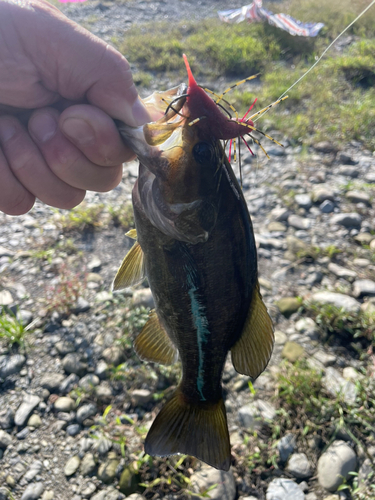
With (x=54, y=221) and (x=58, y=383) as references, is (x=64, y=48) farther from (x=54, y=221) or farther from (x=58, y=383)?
(x=54, y=221)

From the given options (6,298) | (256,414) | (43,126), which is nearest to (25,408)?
(6,298)

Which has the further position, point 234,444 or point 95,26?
point 95,26

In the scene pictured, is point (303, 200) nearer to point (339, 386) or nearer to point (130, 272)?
point (339, 386)

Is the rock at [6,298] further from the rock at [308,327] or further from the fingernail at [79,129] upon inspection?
the rock at [308,327]

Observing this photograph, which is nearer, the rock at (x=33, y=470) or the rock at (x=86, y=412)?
the rock at (x=33, y=470)

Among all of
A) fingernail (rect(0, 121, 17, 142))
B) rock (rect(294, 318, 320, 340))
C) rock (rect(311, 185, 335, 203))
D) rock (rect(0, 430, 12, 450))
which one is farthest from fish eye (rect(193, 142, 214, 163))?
rock (rect(311, 185, 335, 203))

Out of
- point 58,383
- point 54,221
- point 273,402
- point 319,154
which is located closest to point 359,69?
point 319,154

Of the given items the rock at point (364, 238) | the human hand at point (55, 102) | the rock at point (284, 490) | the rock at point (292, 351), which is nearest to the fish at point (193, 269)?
the human hand at point (55, 102)
